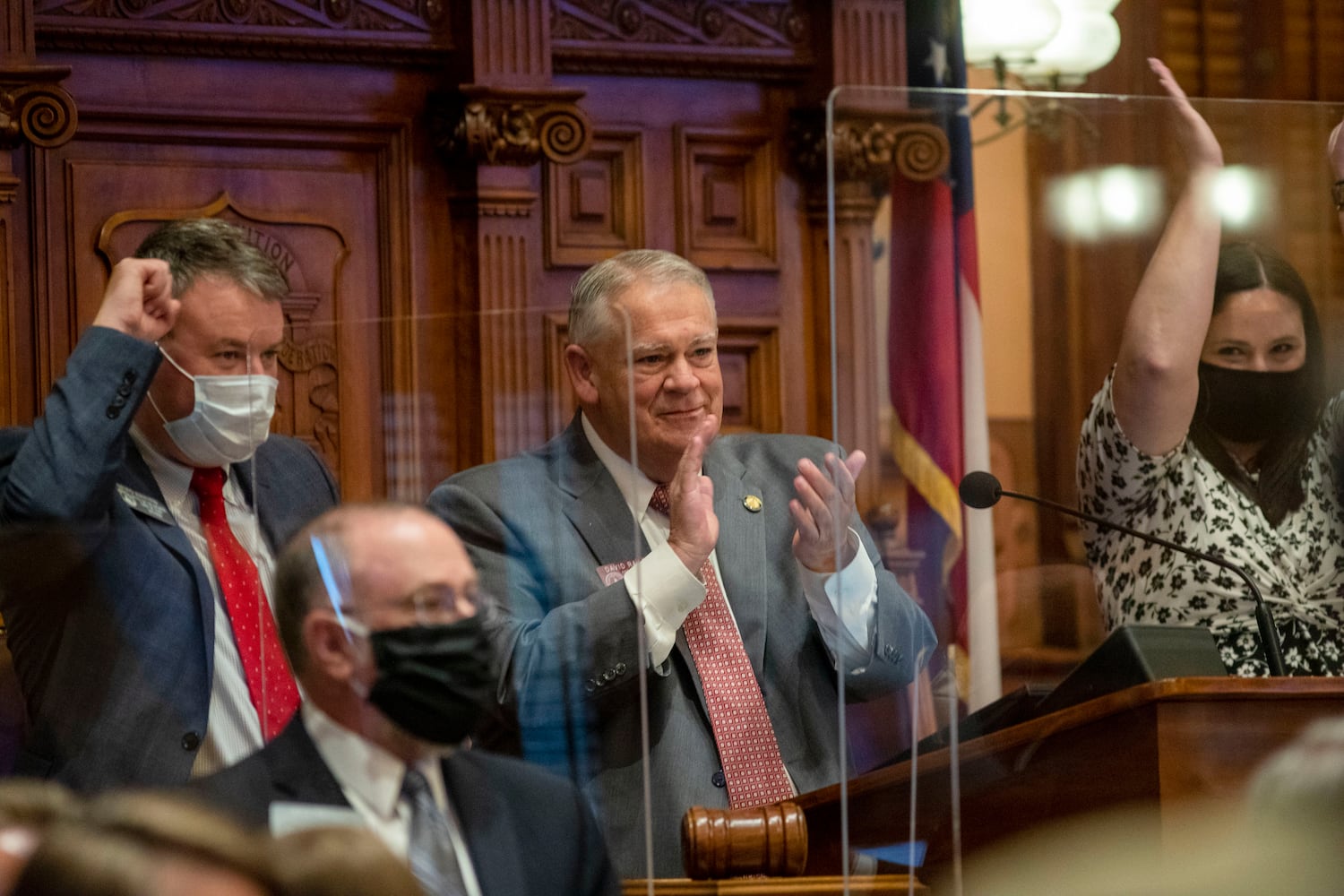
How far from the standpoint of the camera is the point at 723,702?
2.29 meters

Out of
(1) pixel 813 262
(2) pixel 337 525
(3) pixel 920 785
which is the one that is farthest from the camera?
(1) pixel 813 262

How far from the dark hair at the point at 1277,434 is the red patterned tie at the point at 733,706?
0.64m

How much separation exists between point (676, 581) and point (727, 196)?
2211mm

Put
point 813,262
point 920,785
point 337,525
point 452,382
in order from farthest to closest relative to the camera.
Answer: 1. point 813,262
2. point 920,785
3. point 452,382
4. point 337,525

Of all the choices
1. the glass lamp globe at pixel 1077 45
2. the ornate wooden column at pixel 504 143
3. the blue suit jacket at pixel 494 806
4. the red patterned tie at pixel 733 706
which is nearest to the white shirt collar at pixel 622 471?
the red patterned tie at pixel 733 706

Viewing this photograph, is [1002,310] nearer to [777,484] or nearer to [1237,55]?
[777,484]

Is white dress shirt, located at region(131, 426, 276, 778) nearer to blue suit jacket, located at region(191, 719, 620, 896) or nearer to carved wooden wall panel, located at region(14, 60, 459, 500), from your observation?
blue suit jacket, located at region(191, 719, 620, 896)

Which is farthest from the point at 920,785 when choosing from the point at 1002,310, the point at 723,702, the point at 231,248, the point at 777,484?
the point at 231,248

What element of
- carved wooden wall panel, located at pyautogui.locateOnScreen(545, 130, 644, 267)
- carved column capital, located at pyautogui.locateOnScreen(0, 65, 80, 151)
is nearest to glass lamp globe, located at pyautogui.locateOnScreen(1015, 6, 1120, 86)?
carved wooden wall panel, located at pyautogui.locateOnScreen(545, 130, 644, 267)

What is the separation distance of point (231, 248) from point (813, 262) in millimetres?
2294

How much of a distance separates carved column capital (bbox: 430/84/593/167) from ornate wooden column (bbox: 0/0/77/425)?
78 centimetres

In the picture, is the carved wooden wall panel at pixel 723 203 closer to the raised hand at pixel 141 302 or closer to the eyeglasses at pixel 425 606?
the raised hand at pixel 141 302

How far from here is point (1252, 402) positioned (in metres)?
2.38

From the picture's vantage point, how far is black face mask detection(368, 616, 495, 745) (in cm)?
161
